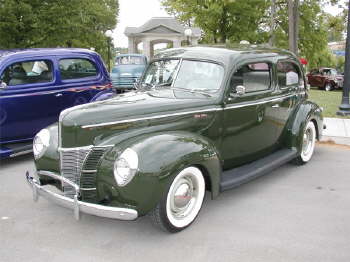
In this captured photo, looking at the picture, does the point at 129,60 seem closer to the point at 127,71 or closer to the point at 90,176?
the point at 127,71

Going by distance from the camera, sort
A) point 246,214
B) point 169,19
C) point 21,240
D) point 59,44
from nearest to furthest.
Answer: point 21,240
point 246,214
point 59,44
point 169,19

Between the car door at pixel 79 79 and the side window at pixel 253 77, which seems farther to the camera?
the car door at pixel 79 79

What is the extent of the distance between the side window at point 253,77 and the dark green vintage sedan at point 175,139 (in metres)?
0.01

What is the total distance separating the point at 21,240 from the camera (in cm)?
369

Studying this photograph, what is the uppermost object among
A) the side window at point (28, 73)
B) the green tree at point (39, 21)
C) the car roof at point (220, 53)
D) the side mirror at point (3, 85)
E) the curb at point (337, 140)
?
the green tree at point (39, 21)

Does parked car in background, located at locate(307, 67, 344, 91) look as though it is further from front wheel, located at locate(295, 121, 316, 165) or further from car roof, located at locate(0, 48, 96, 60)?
car roof, located at locate(0, 48, 96, 60)

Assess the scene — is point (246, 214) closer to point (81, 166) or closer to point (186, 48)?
point (81, 166)

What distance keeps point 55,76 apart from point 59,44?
13.9 m

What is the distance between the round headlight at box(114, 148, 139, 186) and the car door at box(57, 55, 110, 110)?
12.2 feet

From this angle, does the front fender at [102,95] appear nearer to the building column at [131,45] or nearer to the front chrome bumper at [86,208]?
the front chrome bumper at [86,208]

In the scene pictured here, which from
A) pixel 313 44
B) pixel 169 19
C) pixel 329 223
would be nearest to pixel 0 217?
pixel 329 223

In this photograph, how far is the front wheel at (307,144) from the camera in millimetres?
6094

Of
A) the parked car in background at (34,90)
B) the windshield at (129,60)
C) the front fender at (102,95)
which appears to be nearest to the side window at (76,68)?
the parked car in background at (34,90)

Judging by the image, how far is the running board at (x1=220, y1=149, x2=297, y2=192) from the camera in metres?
4.32
